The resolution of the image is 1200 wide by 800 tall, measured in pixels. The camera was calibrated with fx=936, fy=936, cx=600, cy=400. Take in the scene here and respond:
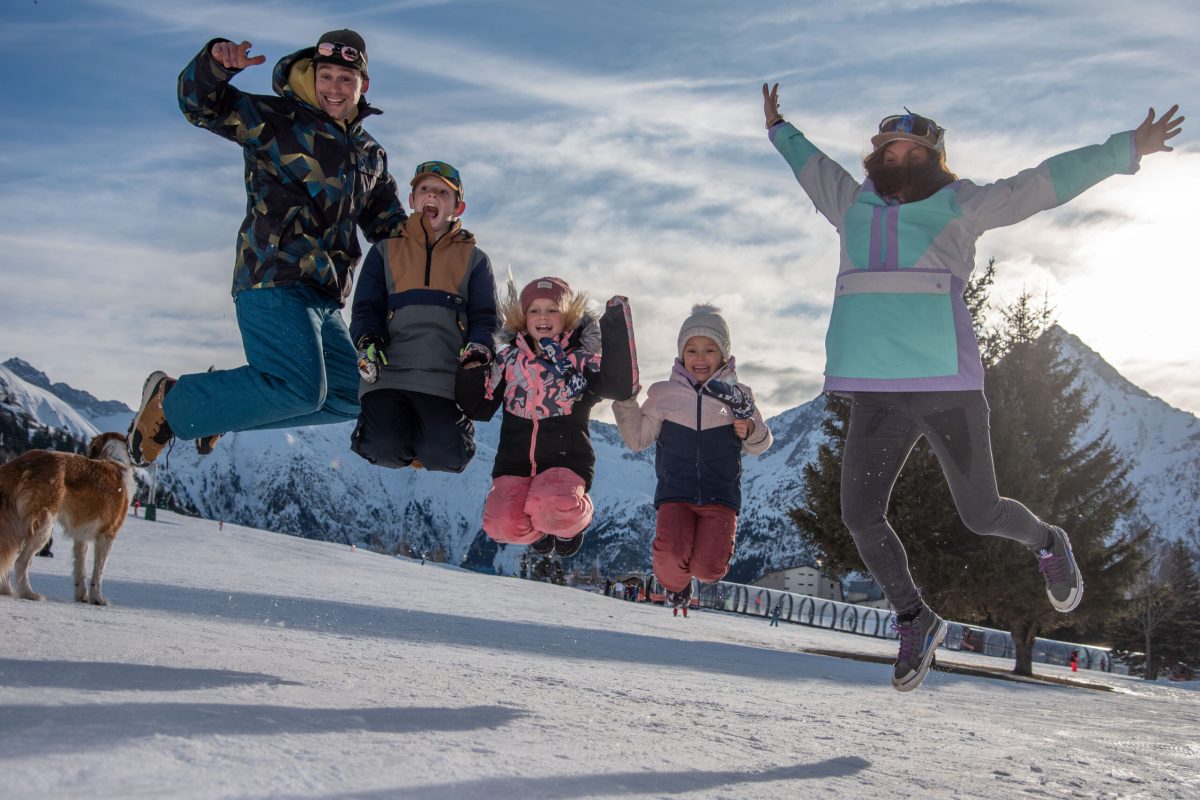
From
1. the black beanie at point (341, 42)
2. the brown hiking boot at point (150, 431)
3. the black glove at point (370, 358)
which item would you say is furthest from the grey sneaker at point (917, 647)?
the black beanie at point (341, 42)

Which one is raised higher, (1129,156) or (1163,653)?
(1129,156)

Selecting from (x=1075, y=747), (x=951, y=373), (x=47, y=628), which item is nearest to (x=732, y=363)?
(x=951, y=373)

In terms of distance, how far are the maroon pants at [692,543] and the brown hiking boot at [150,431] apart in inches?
116

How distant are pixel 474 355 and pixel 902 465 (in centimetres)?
238

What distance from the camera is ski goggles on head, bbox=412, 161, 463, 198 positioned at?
5879 millimetres

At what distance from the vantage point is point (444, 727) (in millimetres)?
3646

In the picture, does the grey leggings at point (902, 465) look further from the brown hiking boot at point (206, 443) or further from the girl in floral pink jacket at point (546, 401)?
the brown hiking boot at point (206, 443)

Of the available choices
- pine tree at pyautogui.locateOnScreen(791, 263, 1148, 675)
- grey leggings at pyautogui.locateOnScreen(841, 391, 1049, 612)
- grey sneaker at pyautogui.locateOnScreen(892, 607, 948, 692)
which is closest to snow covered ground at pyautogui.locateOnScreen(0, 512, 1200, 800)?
grey sneaker at pyautogui.locateOnScreen(892, 607, 948, 692)

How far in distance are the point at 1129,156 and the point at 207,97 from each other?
15.4 ft

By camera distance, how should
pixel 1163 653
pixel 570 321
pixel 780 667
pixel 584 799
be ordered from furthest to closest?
pixel 1163 653, pixel 780 667, pixel 570 321, pixel 584 799

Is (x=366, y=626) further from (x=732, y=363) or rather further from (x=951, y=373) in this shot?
(x=951, y=373)

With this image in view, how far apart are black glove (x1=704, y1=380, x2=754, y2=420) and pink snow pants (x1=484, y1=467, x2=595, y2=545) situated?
1.06 m

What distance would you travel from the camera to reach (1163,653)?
158ft

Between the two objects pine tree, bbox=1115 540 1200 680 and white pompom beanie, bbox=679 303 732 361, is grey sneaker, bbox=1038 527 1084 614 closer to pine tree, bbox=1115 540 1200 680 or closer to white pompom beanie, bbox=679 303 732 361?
white pompom beanie, bbox=679 303 732 361
